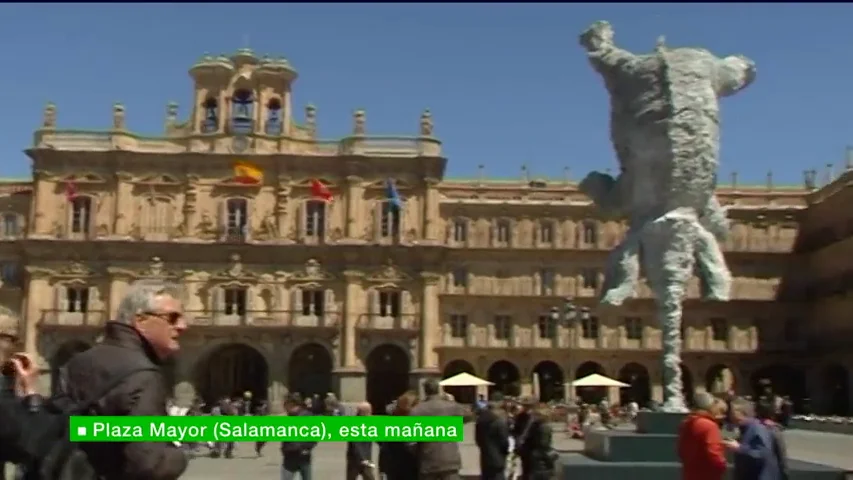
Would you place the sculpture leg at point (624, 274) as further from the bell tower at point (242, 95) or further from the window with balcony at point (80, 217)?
the window with balcony at point (80, 217)

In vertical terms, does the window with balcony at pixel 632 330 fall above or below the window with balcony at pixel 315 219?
below

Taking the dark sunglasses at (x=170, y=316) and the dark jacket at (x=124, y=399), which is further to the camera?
the dark sunglasses at (x=170, y=316)

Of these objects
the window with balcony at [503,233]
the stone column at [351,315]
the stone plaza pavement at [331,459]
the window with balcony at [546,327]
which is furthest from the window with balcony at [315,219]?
the stone plaza pavement at [331,459]

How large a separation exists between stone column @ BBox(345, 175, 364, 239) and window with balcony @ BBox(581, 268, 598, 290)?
1157 cm

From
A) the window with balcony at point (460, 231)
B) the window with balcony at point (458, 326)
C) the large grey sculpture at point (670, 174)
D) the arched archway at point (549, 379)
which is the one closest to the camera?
the large grey sculpture at point (670, 174)

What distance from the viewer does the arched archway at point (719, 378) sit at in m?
52.6

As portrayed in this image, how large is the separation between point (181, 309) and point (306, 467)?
9.28m

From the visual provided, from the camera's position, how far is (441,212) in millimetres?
52969

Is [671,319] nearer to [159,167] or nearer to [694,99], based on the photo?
[694,99]

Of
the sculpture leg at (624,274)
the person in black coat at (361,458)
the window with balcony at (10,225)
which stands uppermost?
the window with balcony at (10,225)

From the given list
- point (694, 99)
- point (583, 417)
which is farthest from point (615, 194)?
point (583, 417)

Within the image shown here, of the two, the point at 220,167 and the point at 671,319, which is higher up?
the point at 220,167

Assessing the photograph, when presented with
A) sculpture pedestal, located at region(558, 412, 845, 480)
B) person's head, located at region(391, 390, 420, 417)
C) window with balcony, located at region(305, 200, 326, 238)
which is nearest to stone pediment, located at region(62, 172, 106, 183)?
window with balcony, located at region(305, 200, 326, 238)

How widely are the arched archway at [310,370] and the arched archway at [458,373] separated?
231 inches
